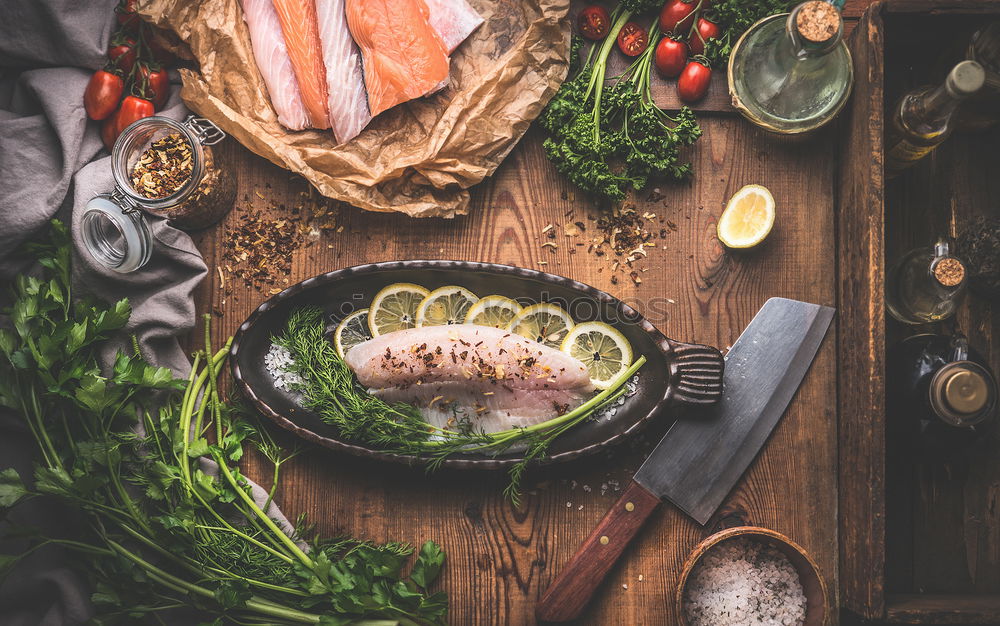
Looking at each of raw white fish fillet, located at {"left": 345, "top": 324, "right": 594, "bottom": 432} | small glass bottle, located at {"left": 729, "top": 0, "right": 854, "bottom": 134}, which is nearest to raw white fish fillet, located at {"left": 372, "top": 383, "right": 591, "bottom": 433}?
raw white fish fillet, located at {"left": 345, "top": 324, "right": 594, "bottom": 432}

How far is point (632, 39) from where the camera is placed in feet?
6.37

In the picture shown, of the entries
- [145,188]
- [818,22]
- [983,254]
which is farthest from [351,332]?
[983,254]

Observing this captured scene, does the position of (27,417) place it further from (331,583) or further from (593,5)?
(593,5)

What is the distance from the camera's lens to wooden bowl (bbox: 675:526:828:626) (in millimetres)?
1766

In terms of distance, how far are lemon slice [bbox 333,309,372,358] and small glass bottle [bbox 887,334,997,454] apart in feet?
5.30

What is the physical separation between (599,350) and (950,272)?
3.17 feet

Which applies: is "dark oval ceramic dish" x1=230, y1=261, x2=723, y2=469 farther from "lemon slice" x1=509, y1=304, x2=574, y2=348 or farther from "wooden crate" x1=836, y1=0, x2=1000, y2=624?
"wooden crate" x1=836, y1=0, x2=1000, y2=624

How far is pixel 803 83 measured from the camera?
5.90 ft

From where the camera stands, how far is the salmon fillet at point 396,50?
6.15 ft

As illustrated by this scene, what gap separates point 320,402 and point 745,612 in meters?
1.41

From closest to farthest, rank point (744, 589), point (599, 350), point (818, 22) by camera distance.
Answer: point (818, 22) < point (744, 589) < point (599, 350)

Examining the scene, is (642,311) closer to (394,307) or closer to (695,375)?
(695,375)

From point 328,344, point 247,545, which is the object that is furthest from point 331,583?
point 328,344

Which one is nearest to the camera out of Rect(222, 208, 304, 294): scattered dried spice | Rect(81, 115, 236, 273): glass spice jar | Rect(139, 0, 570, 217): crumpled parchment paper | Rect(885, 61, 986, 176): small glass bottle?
Rect(885, 61, 986, 176): small glass bottle
